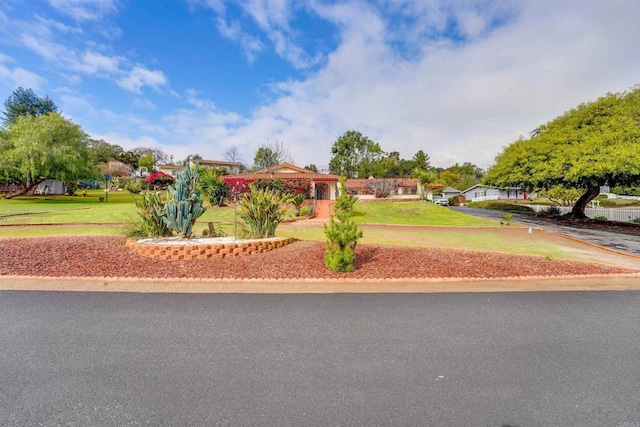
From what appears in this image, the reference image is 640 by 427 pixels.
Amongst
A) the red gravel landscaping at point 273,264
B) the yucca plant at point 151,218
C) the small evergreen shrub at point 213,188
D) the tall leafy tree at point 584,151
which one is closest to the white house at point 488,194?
the tall leafy tree at point 584,151

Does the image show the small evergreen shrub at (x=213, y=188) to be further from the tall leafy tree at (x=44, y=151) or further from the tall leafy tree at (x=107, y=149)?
the tall leafy tree at (x=107, y=149)

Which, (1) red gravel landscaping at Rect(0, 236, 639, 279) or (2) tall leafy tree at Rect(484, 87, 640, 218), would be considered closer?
(1) red gravel landscaping at Rect(0, 236, 639, 279)

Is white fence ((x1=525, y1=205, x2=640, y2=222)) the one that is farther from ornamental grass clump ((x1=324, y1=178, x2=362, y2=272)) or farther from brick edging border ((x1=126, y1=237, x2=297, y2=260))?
brick edging border ((x1=126, y1=237, x2=297, y2=260))

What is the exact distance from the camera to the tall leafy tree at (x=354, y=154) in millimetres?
66875

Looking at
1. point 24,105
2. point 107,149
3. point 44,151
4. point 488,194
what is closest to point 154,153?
point 107,149

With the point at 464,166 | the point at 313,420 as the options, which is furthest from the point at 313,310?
the point at 464,166

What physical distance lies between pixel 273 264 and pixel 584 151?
19.5m

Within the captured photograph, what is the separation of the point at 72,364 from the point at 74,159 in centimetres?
3288

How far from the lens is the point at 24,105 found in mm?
43656

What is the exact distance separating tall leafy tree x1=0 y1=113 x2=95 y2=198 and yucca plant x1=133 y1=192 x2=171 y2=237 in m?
25.7

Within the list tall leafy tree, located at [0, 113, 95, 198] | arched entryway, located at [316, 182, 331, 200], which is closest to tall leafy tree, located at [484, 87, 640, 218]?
arched entryway, located at [316, 182, 331, 200]

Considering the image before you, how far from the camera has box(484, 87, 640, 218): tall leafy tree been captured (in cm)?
1612

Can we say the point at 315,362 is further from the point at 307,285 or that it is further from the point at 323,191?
the point at 323,191

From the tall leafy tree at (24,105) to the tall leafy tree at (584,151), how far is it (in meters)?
56.0
